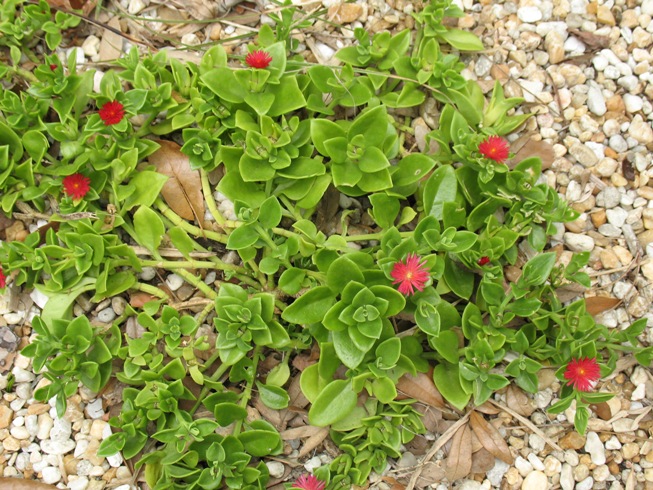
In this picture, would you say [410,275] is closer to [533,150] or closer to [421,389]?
[421,389]

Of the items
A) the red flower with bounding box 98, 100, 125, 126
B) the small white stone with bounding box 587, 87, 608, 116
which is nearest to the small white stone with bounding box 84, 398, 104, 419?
the red flower with bounding box 98, 100, 125, 126

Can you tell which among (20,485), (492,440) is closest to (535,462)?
(492,440)

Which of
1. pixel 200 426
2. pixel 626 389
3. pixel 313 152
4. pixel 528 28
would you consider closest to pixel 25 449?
pixel 200 426

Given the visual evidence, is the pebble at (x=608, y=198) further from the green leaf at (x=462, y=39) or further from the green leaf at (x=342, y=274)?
the green leaf at (x=342, y=274)

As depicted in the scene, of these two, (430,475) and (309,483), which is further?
(430,475)

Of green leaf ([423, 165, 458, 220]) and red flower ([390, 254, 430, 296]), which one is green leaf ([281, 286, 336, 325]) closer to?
red flower ([390, 254, 430, 296])

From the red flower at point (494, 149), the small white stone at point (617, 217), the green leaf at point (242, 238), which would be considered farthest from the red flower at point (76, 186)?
the small white stone at point (617, 217)
